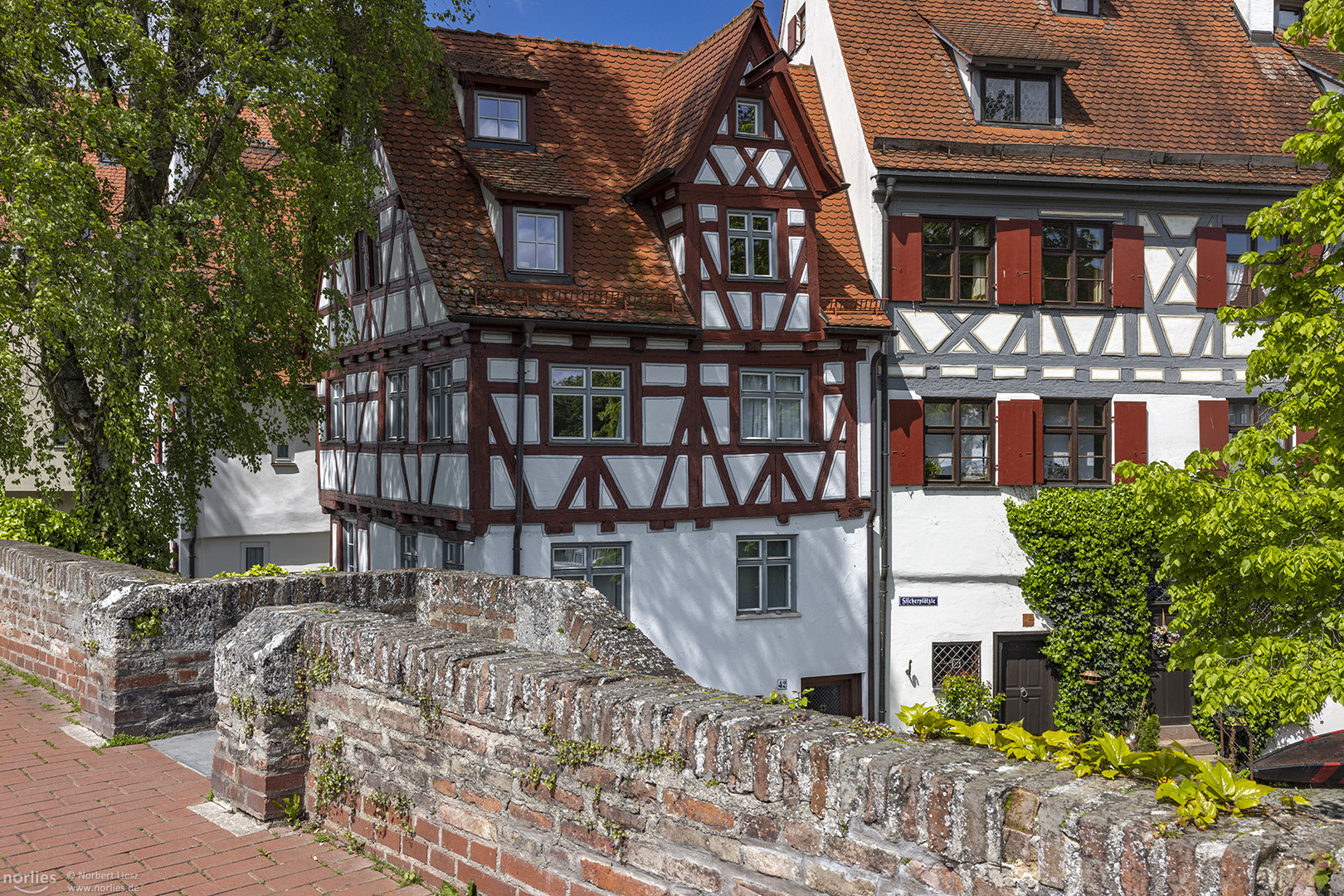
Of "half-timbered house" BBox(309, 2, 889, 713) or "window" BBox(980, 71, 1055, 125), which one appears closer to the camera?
"half-timbered house" BBox(309, 2, 889, 713)

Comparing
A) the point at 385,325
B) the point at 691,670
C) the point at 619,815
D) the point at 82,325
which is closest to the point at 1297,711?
the point at 619,815

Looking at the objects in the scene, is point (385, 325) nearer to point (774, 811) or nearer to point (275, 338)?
point (275, 338)

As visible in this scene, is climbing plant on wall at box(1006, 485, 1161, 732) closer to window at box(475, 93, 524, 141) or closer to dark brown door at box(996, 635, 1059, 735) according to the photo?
dark brown door at box(996, 635, 1059, 735)

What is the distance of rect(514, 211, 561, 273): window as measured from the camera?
15.6 metres

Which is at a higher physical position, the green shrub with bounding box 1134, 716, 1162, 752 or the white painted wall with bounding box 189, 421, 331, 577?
the white painted wall with bounding box 189, 421, 331, 577

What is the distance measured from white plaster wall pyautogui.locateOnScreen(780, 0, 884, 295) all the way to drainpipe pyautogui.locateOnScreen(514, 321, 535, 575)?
6.10m

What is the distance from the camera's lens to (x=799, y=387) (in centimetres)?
1714

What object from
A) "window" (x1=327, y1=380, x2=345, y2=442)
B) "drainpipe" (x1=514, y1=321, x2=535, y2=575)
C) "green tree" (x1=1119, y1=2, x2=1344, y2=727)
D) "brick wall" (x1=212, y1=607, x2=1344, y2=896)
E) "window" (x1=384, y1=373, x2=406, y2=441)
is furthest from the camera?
"window" (x1=327, y1=380, x2=345, y2=442)

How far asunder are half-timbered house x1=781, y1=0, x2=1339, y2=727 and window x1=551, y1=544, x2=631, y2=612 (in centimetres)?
451

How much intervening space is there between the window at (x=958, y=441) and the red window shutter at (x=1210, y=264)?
4.27 meters

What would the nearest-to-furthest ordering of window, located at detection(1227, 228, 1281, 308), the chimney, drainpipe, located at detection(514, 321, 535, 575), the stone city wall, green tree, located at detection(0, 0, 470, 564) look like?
the stone city wall
green tree, located at detection(0, 0, 470, 564)
drainpipe, located at detection(514, 321, 535, 575)
window, located at detection(1227, 228, 1281, 308)
the chimney

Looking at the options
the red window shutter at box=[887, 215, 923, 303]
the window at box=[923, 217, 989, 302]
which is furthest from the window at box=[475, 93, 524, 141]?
the window at box=[923, 217, 989, 302]

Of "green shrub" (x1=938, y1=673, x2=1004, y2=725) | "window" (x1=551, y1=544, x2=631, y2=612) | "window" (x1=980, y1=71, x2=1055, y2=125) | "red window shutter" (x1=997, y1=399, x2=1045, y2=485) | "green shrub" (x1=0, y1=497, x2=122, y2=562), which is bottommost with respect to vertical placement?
"green shrub" (x1=938, y1=673, x2=1004, y2=725)

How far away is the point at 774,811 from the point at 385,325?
15336mm
